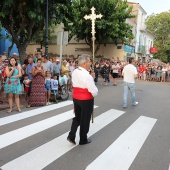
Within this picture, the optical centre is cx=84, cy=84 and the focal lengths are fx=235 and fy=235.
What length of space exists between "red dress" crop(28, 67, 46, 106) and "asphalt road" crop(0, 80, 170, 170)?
41 centimetres

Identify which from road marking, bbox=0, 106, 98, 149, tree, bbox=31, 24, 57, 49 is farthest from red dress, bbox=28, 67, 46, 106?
tree, bbox=31, 24, 57, 49

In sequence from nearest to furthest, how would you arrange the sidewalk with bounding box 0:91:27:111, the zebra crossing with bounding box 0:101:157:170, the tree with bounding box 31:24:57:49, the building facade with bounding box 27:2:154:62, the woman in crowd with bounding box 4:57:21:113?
the zebra crossing with bounding box 0:101:157:170
the woman in crowd with bounding box 4:57:21:113
the sidewalk with bounding box 0:91:27:111
the tree with bounding box 31:24:57:49
the building facade with bounding box 27:2:154:62

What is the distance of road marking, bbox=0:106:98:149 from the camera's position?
4.92 meters

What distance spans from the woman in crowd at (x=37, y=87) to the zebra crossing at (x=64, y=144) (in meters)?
0.85

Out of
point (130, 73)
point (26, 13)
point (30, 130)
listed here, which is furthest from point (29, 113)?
point (26, 13)

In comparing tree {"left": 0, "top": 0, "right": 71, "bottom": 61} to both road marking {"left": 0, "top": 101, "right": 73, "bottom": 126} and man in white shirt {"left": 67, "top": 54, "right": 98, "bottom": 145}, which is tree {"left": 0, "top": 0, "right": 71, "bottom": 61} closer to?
road marking {"left": 0, "top": 101, "right": 73, "bottom": 126}

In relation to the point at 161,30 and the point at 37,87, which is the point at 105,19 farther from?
the point at 161,30

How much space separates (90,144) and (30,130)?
161cm

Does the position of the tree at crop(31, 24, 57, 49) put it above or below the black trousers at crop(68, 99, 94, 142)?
above

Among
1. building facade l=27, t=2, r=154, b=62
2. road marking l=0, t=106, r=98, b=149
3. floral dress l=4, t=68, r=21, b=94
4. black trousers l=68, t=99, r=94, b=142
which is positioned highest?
building facade l=27, t=2, r=154, b=62

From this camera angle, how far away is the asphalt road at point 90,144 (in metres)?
3.97

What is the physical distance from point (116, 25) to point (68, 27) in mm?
11467

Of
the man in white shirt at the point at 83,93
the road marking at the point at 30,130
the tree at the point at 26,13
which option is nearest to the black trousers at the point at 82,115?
the man in white shirt at the point at 83,93

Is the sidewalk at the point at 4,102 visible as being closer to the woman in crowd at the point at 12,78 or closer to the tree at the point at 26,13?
the woman in crowd at the point at 12,78
